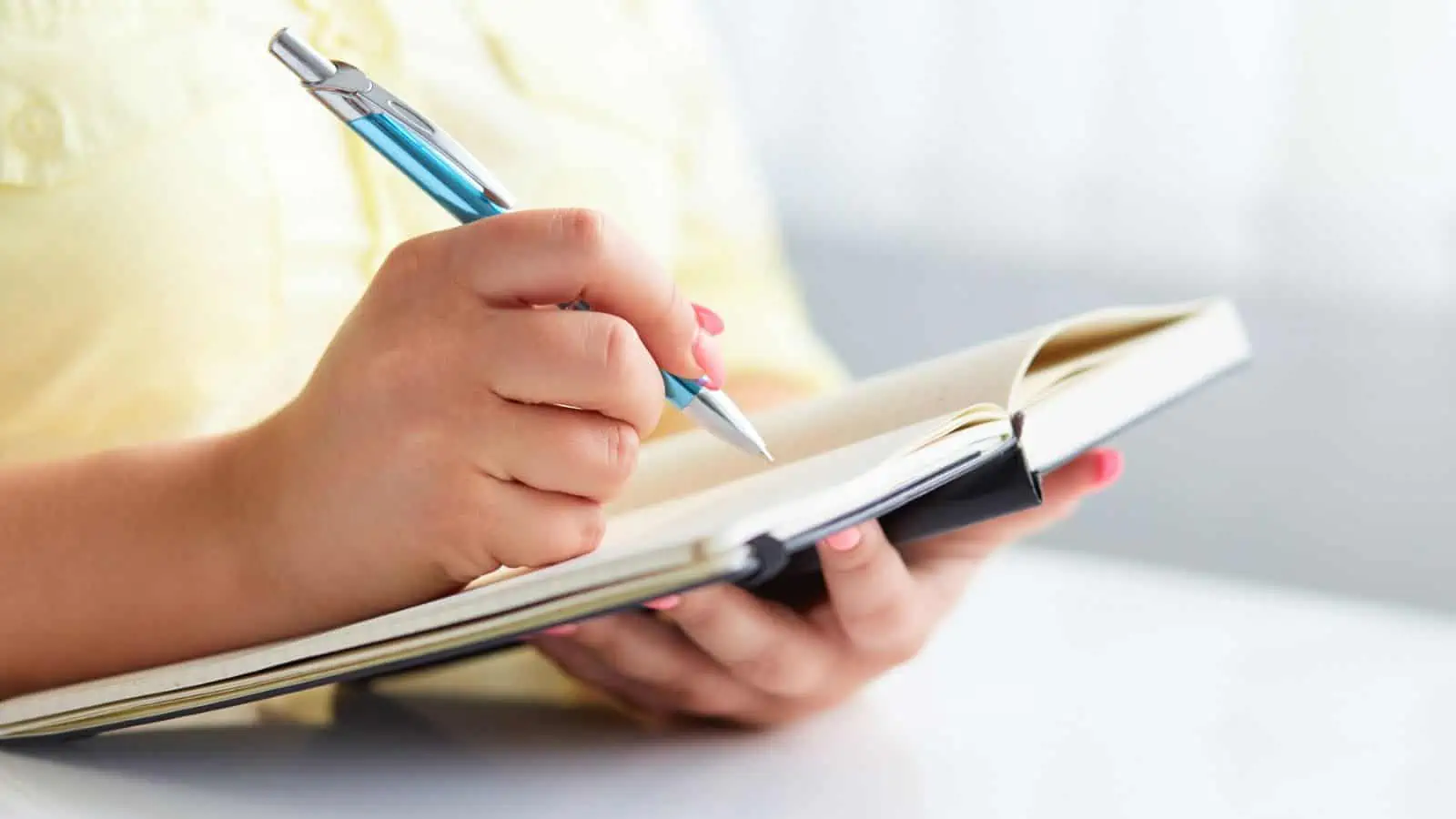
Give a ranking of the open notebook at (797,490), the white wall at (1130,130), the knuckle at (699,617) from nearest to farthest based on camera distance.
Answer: the open notebook at (797,490)
the knuckle at (699,617)
the white wall at (1130,130)

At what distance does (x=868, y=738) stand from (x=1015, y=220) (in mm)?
712

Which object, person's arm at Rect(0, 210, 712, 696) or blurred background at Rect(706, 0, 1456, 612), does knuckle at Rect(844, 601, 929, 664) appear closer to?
person's arm at Rect(0, 210, 712, 696)

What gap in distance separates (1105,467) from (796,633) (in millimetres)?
115

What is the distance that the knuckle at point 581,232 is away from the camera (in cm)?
34

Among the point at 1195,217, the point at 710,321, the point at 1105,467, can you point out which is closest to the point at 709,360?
the point at 710,321

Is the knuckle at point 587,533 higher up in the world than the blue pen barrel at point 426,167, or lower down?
lower down

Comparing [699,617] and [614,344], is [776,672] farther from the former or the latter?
[614,344]

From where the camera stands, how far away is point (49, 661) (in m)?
0.40

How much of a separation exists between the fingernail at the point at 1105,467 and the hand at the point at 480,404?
0.53ft

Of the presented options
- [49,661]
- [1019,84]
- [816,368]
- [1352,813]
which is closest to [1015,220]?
[1019,84]

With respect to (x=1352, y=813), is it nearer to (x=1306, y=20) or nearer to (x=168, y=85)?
(x=168, y=85)

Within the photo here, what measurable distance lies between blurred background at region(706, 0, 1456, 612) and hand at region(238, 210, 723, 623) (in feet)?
2.55

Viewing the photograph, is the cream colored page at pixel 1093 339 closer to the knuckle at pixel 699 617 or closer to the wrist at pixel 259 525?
the knuckle at pixel 699 617

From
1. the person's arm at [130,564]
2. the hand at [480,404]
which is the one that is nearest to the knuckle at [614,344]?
the hand at [480,404]
